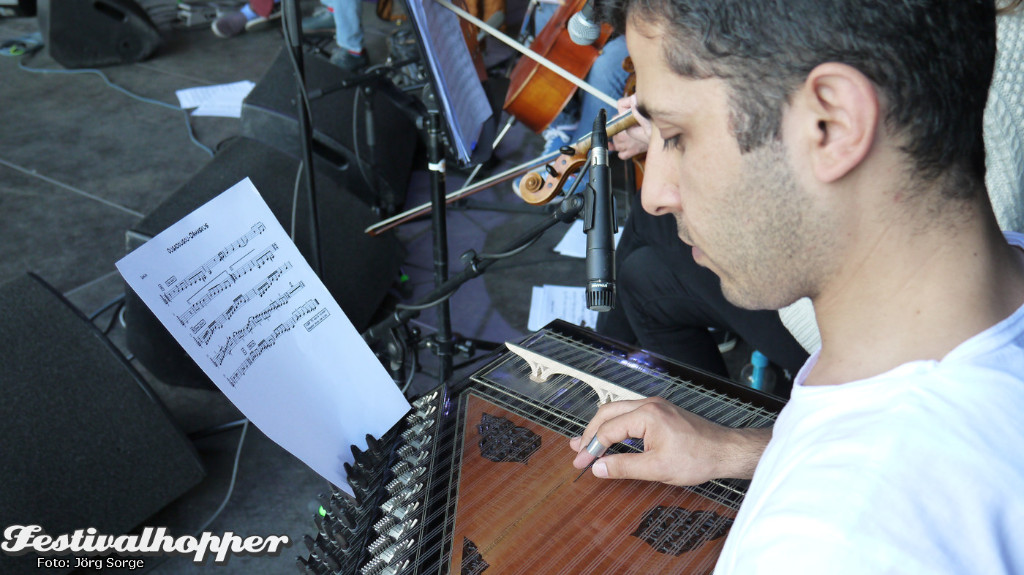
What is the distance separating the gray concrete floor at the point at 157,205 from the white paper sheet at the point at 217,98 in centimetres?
6

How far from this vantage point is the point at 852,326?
2.62ft

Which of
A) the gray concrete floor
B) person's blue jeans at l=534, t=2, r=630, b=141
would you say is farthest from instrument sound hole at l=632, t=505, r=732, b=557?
person's blue jeans at l=534, t=2, r=630, b=141

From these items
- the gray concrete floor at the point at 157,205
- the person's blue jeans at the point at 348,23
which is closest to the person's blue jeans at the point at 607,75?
the gray concrete floor at the point at 157,205

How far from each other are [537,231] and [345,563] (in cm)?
74

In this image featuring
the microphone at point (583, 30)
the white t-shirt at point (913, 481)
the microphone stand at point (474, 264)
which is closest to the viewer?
the white t-shirt at point (913, 481)

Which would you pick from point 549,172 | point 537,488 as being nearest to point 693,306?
point 549,172

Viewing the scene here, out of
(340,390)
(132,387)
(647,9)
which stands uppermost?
(647,9)

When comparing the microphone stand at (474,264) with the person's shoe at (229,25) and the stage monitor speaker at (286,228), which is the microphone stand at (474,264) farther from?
the person's shoe at (229,25)

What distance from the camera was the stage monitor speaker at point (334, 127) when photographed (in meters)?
3.01

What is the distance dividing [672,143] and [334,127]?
2.42m

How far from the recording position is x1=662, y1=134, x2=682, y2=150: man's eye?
2.78ft

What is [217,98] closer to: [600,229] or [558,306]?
[558,306]

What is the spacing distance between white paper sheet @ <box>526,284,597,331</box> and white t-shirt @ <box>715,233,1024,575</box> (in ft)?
6.42

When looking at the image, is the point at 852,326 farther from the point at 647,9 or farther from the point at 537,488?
the point at 537,488
